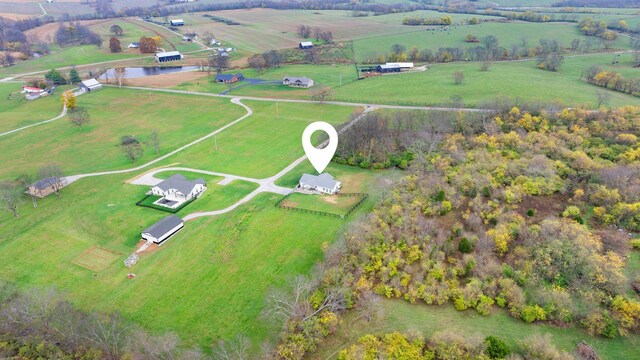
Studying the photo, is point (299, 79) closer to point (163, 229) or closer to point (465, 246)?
point (163, 229)

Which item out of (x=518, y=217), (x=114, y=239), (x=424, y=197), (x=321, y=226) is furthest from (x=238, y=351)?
(x=518, y=217)

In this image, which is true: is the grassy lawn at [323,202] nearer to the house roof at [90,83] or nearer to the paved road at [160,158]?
the paved road at [160,158]

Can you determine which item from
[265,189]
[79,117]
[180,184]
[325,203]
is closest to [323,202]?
[325,203]

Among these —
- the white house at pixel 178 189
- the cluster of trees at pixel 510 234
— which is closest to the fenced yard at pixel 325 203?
the cluster of trees at pixel 510 234

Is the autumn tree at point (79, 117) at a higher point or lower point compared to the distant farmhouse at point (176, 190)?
higher

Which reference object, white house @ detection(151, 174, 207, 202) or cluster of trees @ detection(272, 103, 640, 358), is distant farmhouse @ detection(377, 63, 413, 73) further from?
white house @ detection(151, 174, 207, 202)
